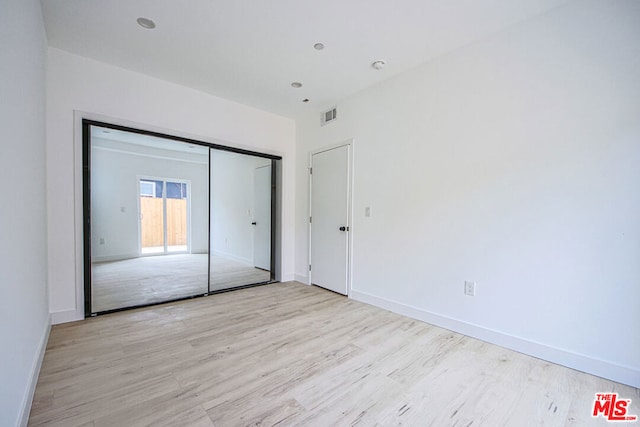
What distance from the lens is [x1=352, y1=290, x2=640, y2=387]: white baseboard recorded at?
1826mm

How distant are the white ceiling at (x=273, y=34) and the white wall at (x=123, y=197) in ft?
5.79

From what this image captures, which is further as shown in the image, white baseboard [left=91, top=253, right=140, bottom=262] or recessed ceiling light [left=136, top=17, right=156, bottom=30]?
white baseboard [left=91, top=253, right=140, bottom=262]

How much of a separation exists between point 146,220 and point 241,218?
1.78 m

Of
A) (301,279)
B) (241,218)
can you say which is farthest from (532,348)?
(241,218)

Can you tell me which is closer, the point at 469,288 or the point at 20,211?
the point at 20,211

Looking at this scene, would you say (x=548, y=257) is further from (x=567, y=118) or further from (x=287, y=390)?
(x=287, y=390)

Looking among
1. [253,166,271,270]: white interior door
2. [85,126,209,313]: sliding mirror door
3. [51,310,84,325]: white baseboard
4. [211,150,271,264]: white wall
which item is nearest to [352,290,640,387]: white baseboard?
[253,166,271,270]: white interior door

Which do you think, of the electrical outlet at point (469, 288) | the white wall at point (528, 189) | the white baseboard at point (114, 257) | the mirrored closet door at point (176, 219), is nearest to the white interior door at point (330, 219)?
the white wall at point (528, 189)

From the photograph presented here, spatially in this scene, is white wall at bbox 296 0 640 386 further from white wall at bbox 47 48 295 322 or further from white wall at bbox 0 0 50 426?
white wall at bbox 0 0 50 426

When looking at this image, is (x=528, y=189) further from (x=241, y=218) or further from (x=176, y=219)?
(x=176, y=219)

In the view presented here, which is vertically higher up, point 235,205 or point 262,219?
point 235,205

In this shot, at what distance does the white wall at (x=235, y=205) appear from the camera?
4.91m

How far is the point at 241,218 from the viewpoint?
5.26 metres

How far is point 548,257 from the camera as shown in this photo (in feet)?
6.92
